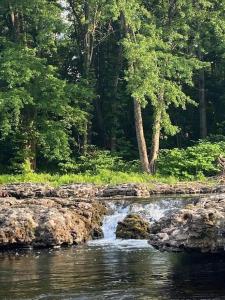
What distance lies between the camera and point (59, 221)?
17.0 meters

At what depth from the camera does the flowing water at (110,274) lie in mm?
10641

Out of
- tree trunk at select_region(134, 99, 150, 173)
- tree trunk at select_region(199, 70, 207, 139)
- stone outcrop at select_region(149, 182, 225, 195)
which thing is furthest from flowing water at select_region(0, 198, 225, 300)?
tree trunk at select_region(199, 70, 207, 139)

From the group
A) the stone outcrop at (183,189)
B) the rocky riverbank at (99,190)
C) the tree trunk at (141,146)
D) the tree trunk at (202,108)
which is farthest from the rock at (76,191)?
the tree trunk at (202,108)

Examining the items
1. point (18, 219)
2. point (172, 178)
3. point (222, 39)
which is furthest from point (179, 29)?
point (18, 219)

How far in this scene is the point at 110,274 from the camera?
41.1 feet

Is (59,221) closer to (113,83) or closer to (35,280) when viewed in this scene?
(35,280)

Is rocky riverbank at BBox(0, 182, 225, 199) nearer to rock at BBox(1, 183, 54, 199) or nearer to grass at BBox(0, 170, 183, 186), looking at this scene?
rock at BBox(1, 183, 54, 199)

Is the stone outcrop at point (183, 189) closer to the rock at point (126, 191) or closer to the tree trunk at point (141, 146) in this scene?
the rock at point (126, 191)

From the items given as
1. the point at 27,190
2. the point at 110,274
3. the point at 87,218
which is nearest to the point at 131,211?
the point at 87,218

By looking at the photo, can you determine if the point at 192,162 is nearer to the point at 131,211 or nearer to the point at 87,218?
the point at 131,211

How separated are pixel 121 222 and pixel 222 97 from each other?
27.2 metres

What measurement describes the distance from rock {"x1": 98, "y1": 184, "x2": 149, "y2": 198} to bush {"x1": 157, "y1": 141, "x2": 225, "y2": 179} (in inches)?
271

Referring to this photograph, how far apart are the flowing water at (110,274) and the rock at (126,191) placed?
409 inches

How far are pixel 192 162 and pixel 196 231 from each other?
23.5 m
